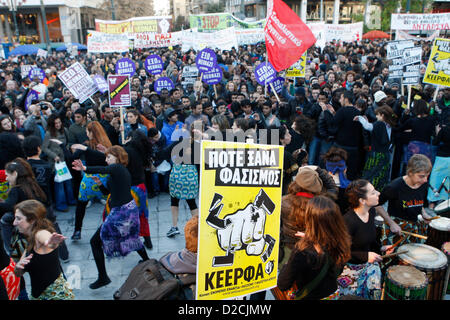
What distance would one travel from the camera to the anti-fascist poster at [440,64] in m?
8.14

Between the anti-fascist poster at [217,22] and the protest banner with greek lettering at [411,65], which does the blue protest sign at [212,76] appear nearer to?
the protest banner with greek lettering at [411,65]

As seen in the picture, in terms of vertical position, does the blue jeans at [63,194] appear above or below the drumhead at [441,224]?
below

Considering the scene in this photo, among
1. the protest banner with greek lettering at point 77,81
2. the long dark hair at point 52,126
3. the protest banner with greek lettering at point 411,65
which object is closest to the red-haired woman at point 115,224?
the long dark hair at point 52,126

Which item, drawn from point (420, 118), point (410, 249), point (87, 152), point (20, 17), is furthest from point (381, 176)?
point (20, 17)

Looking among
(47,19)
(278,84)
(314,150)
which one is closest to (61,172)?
(314,150)

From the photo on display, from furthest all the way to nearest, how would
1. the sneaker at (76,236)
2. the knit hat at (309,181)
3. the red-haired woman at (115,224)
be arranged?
the sneaker at (76,236) < the red-haired woman at (115,224) < the knit hat at (309,181)

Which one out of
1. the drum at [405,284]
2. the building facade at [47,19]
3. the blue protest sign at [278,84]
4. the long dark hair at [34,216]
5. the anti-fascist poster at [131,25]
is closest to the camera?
the drum at [405,284]

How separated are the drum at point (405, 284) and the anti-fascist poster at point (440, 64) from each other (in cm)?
598

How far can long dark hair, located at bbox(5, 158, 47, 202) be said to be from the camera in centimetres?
456

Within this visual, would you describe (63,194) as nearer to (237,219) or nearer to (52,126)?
(52,126)

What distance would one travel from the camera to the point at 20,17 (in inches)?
2104

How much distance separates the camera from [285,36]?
8242 mm

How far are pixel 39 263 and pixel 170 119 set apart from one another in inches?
175

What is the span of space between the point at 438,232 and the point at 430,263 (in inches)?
26.4
